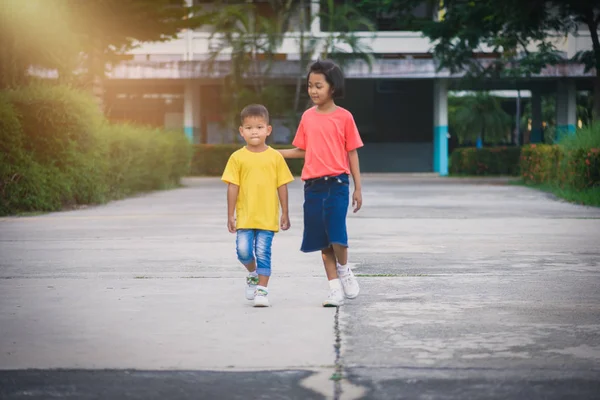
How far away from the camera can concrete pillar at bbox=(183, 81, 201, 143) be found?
137 ft

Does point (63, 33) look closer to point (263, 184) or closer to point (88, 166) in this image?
point (88, 166)

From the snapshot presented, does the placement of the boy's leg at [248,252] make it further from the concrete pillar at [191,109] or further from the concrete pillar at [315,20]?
the concrete pillar at [191,109]

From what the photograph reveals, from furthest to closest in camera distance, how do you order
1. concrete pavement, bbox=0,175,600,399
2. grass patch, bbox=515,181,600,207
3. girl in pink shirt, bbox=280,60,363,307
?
1. grass patch, bbox=515,181,600,207
2. girl in pink shirt, bbox=280,60,363,307
3. concrete pavement, bbox=0,175,600,399

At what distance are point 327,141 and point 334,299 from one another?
997 mm

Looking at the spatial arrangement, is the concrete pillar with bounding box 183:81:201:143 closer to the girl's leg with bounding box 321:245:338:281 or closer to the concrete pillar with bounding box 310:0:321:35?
the concrete pillar with bounding box 310:0:321:35

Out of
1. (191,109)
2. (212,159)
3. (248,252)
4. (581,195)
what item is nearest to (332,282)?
(248,252)

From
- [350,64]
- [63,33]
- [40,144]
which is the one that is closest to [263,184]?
[40,144]

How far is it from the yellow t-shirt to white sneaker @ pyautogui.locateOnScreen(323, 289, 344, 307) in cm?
54

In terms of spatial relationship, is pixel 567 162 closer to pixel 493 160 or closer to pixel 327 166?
pixel 327 166

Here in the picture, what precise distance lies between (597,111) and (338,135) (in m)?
22.9

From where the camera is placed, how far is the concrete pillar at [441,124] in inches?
1604

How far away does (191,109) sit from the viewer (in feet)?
138

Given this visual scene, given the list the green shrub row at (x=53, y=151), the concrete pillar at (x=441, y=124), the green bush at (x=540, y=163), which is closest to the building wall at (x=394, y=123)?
the concrete pillar at (x=441, y=124)

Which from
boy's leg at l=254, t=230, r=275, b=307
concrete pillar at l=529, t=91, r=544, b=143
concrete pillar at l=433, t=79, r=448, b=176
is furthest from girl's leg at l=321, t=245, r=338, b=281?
concrete pillar at l=529, t=91, r=544, b=143
